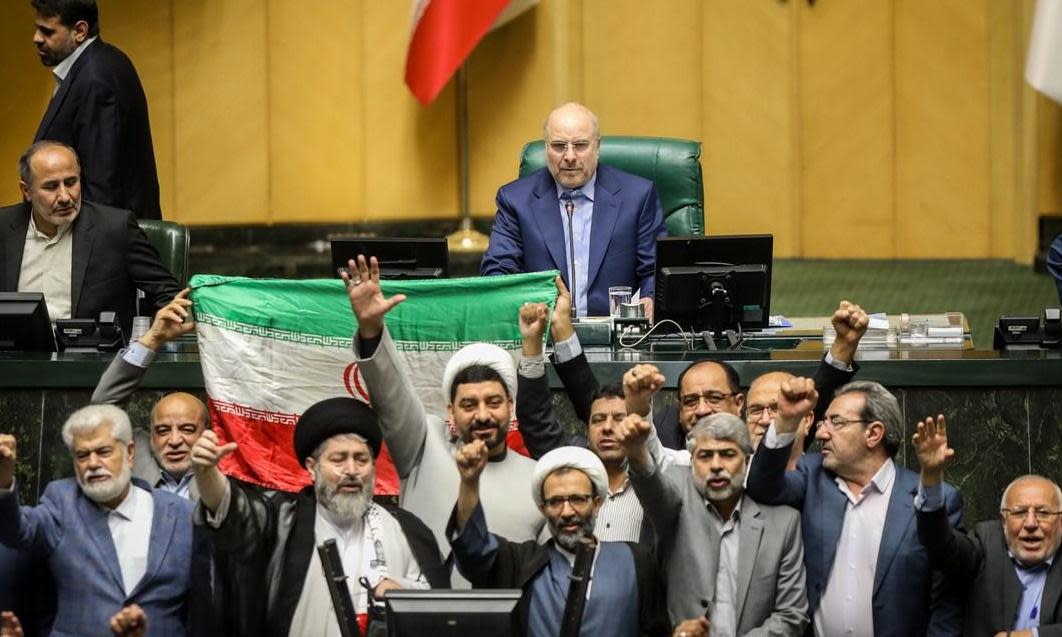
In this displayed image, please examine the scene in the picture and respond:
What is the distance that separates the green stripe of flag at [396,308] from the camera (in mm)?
5719

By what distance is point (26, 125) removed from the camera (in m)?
9.86

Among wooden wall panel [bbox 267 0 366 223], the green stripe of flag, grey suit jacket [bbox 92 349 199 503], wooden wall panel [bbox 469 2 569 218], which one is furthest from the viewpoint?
wooden wall panel [bbox 267 0 366 223]

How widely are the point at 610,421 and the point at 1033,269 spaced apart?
4.96m

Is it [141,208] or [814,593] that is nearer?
[814,593]

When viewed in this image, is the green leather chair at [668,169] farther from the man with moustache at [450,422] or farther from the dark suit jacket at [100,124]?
the man with moustache at [450,422]

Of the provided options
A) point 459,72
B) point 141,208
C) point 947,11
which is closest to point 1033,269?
point 947,11

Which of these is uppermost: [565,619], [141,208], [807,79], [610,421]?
[807,79]

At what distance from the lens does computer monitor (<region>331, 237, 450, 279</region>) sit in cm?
628

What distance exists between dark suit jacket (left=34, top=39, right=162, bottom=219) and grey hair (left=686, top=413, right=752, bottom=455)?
10.0 feet

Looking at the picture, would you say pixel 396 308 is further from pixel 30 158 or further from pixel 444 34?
pixel 444 34

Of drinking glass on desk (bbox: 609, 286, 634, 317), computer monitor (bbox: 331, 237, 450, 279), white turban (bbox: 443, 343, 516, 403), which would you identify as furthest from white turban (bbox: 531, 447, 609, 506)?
drinking glass on desk (bbox: 609, 286, 634, 317)

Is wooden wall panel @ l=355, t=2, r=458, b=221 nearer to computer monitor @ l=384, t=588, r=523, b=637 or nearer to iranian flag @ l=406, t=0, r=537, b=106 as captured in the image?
iranian flag @ l=406, t=0, r=537, b=106

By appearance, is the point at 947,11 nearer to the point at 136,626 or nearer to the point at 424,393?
the point at 424,393

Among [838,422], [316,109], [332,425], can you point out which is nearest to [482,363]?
[332,425]
